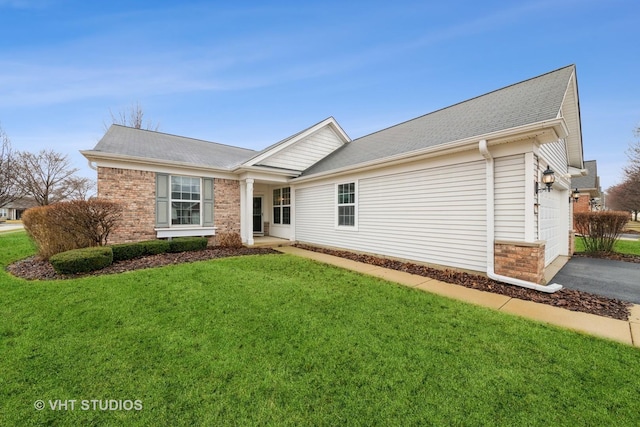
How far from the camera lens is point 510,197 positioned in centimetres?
511

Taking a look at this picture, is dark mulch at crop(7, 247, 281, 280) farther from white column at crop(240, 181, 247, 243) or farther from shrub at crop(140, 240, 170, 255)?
white column at crop(240, 181, 247, 243)

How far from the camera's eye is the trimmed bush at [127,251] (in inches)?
267

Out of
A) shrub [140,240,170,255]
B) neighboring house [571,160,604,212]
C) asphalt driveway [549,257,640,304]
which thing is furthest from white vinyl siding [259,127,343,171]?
neighboring house [571,160,604,212]

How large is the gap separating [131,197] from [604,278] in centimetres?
1353

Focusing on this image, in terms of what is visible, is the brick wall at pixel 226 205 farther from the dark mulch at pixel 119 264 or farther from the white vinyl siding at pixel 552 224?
the white vinyl siding at pixel 552 224

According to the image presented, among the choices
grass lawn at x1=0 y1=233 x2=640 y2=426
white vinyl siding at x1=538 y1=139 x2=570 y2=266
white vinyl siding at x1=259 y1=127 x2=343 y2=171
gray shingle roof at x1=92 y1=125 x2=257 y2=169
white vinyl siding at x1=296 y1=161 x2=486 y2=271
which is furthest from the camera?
white vinyl siding at x1=259 y1=127 x2=343 y2=171

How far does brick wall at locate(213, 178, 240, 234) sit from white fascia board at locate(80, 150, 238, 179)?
42 centimetres

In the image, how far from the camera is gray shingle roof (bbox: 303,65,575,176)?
18.0 ft

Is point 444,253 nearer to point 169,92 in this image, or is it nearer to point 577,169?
point 577,169

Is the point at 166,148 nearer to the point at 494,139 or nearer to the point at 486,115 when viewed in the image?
the point at 494,139

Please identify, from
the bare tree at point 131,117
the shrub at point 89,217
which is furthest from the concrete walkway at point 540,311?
the bare tree at point 131,117

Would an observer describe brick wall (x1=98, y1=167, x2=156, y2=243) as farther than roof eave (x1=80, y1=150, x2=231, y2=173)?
Yes

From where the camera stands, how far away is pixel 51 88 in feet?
37.0


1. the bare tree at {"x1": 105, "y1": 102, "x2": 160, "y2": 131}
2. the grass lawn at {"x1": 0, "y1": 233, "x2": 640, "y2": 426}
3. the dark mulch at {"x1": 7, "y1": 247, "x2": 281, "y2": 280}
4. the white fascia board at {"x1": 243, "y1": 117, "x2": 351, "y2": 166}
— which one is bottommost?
the grass lawn at {"x1": 0, "y1": 233, "x2": 640, "y2": 426}
